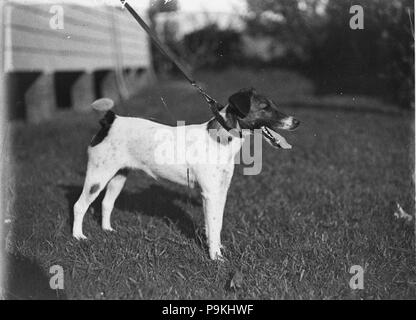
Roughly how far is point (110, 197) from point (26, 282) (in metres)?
1.20

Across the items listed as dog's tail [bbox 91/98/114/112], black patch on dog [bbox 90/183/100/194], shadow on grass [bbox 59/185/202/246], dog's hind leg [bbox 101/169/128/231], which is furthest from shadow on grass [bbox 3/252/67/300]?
dog's tail [bbox 91/98/114/112]

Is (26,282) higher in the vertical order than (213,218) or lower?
lower

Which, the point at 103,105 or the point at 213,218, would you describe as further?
the point at 103,105

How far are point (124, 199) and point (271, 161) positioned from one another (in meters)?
2.42

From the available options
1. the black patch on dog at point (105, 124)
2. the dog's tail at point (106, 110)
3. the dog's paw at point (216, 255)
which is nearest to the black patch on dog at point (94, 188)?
the black patch on dog at point (105, 124)

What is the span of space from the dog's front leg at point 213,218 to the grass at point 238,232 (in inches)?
3.8

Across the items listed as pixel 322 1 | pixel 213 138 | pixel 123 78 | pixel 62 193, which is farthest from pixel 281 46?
pixel 213 138

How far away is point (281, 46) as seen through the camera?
18922 mm

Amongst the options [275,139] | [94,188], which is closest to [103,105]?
[94,188]

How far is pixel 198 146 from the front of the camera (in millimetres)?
3822

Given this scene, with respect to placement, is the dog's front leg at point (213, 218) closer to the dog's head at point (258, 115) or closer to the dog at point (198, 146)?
the dog at point (198, 146)

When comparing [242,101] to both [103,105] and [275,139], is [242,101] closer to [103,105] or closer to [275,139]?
[275,139]

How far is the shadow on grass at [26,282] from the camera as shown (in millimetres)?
3305

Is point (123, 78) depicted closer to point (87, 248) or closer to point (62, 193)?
point (62, 193)
